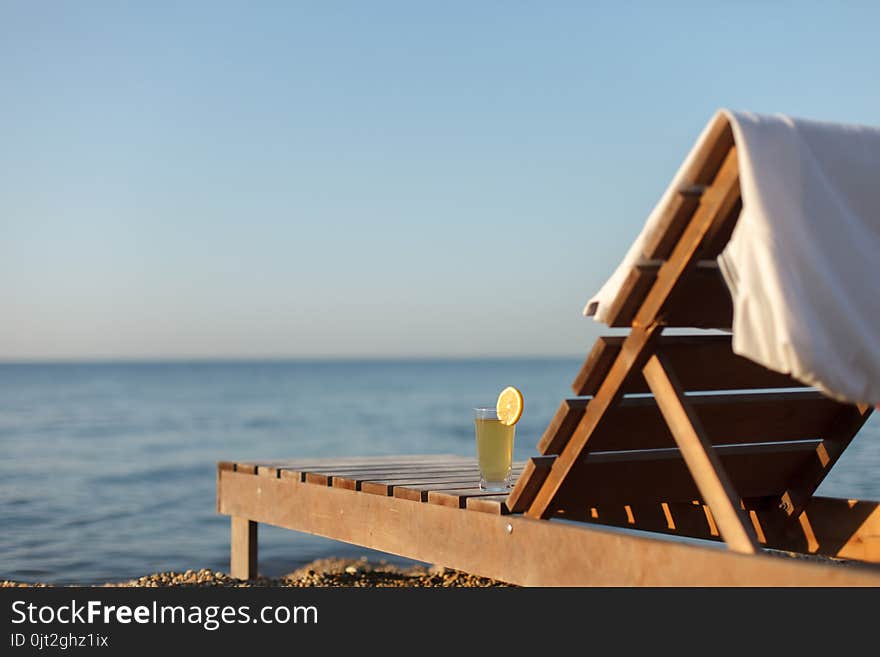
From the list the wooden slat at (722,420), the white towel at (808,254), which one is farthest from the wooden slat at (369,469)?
the white towel at (808,254)

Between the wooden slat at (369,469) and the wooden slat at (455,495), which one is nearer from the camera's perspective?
the wooden slat at (455,495)

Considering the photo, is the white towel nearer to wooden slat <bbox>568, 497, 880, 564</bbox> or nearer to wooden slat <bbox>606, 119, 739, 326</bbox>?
wooden slat <bbox>606, 119, 739, 326</bbox>

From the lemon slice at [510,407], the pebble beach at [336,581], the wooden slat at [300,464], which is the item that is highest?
the wooden slat at [300,464]

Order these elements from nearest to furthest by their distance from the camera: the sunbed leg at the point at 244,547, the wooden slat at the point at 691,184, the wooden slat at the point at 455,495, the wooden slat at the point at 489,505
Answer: the wooden slat at the point at 691,184, the wooden slat at the point at 489,505, the wooden slat at the point at 455,495, the sunbed leg at the point at 244,547

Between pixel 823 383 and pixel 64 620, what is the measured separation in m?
2.01

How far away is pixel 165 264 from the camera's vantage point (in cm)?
3738

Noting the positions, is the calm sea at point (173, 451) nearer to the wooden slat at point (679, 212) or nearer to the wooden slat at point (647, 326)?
the wooden slat at point (647, 326)

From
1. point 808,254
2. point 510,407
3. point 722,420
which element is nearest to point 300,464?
point 510,407

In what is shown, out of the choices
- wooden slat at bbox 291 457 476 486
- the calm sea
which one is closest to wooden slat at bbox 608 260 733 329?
wooden slat at bbox 291 457 476 486

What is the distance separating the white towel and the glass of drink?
3.77 ft

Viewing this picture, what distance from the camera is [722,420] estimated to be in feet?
10.3

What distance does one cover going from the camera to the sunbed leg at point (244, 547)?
4.74 m

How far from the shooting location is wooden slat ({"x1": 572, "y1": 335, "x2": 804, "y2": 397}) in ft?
8.53

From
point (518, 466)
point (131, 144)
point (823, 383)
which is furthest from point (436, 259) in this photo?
point (823, 383)
